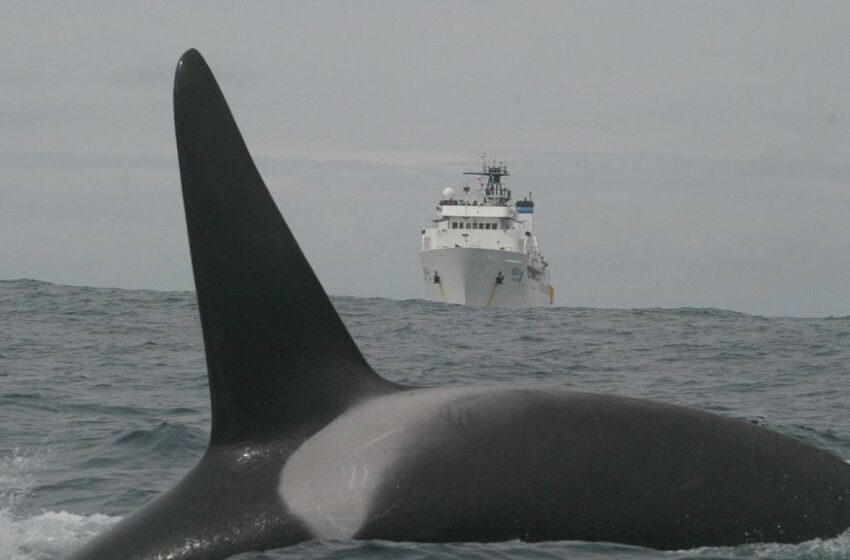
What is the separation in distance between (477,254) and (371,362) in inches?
2578

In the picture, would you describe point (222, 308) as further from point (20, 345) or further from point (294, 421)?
point (20, 345)

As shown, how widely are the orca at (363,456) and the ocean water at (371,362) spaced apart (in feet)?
0.48

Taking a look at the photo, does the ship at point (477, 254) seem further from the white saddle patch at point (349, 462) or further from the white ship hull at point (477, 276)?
the white saddle patch at point (349, 462)

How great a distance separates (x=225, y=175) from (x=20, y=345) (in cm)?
2154

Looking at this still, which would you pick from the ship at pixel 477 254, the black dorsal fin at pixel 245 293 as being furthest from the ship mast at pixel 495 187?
the black dorsal fin at pixel 245 293

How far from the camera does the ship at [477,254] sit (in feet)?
289

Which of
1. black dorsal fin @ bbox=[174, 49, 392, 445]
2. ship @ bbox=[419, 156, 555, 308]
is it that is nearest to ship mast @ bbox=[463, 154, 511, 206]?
ship @ bbox=[419, 156, 555, 308]

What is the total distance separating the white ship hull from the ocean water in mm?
43453

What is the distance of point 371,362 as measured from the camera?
22297 millimetres

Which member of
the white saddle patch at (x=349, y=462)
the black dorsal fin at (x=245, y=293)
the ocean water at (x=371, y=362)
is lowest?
the ocean water at (x=371, y=362)

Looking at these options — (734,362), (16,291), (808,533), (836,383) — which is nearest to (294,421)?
(808,533)

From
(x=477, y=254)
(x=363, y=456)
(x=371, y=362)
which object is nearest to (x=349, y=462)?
(x=363, y=456)

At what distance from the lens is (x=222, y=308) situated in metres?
6.67

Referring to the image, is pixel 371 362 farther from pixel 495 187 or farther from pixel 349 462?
pixel 495 187
